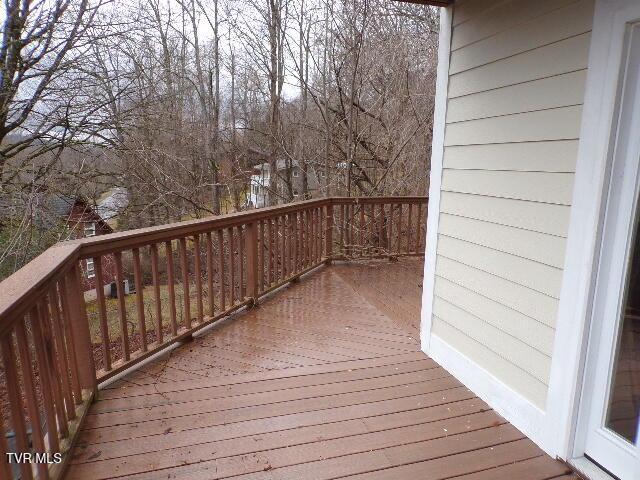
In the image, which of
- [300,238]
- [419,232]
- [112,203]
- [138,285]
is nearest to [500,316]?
[138,285]

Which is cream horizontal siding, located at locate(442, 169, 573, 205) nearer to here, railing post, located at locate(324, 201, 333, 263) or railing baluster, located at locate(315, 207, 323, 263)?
railing baluster, located at locate(315, 207, 323, 263)

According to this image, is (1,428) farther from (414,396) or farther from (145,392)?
(414,396)

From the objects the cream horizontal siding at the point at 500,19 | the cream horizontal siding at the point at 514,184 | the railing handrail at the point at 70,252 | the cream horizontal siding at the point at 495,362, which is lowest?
the cream horizontal siding at the point at 495,362

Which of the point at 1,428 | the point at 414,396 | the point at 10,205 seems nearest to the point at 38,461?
the point at 1,428

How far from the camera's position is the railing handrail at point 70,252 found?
4.42 ft

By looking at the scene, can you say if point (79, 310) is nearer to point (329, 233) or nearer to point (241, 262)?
point (241, 262)

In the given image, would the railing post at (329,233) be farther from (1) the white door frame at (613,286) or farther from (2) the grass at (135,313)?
(2) the grass at (135,313)

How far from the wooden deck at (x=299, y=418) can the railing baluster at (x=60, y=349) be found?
18cm

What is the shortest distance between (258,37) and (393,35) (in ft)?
Answer: 10.4

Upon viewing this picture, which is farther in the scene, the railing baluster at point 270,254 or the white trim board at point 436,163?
the railing baluster at point 270,254

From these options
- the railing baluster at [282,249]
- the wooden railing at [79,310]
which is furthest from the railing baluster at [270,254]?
the railing baluster at [282,249]

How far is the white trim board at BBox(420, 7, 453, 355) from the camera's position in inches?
98.2

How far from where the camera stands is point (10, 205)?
15.4ft

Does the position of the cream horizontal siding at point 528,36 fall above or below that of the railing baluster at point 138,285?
above
